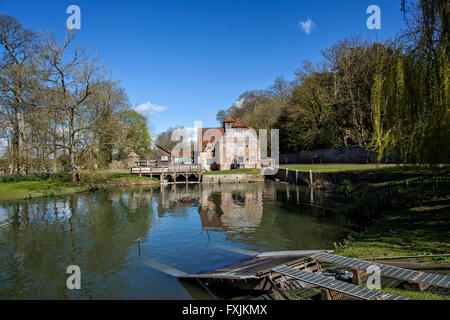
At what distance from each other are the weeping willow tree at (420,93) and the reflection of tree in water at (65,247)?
10272mm

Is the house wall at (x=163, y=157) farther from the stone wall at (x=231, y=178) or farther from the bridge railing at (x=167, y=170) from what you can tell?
the stone wall at (x=231, y=178)

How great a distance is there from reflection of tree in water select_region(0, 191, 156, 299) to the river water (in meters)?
0.03

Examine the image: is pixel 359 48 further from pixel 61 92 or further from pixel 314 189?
pixel 61 92

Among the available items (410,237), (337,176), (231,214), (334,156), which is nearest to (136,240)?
(231,214)

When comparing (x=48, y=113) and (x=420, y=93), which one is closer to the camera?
(x=420, y=93)

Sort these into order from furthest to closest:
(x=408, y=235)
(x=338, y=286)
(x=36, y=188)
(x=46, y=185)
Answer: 1. (x=46, y=185)
2. (x=36, y=188)
3. (x=408, y=235)
4. (x=338, y=286)

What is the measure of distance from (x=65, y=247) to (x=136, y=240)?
9.62 ft

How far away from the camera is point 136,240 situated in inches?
524

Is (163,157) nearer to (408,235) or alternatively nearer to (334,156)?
(334,156)

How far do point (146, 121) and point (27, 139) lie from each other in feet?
135

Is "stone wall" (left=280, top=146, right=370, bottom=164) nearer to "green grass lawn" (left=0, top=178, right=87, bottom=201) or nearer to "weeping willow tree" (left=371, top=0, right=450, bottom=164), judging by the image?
"weeping willow tree" (left=371, top=0, right=450, bottom=164)

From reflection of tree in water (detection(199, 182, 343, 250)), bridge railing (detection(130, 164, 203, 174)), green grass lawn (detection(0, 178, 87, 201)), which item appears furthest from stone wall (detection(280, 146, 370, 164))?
green grass lawn (detection(0, 178, 87, 201))

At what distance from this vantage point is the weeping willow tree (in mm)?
8625
